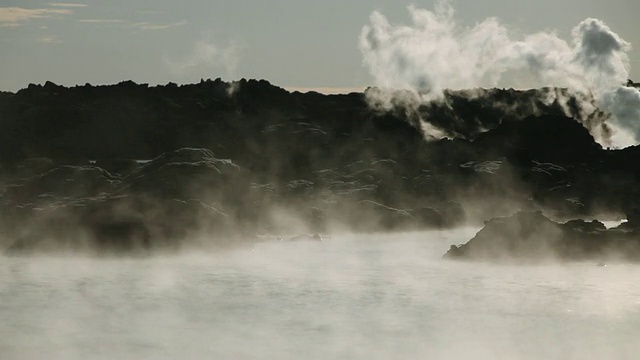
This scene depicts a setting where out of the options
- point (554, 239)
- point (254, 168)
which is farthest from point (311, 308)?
point (254, 168)

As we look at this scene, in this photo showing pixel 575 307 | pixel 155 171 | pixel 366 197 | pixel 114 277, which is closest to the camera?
pixel 575 307

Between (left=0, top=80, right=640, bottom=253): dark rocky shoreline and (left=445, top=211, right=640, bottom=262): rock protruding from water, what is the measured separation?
23.1 m

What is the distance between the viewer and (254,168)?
11781cm

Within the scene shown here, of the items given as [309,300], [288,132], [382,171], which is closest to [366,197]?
[382,171]

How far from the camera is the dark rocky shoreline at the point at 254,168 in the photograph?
7988 centimetres

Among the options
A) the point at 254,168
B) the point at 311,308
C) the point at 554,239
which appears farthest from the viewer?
the point at 254,168

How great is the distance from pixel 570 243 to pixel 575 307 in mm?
5254

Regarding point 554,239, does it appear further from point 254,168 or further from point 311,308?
point 254,168

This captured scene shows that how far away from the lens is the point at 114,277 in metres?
73.0

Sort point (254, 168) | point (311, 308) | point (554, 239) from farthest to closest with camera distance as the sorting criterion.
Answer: point (254, 168), point (554, 239), point (311, 308)

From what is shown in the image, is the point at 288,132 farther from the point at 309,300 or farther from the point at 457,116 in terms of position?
the point at 309,300

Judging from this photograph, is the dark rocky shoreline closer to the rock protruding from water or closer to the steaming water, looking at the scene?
the steaming water

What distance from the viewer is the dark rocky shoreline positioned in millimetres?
79875

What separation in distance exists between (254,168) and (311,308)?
198 ft
